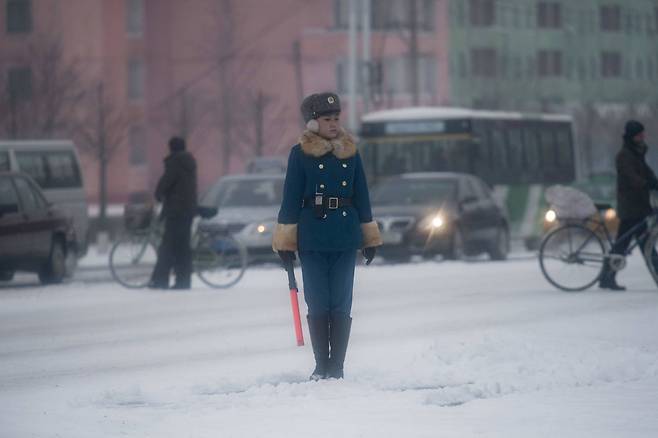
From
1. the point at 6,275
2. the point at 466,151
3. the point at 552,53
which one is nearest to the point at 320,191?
the point at 6,275

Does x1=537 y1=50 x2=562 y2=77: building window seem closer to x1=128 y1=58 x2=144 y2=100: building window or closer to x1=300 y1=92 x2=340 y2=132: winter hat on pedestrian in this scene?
x1=128 y1=58 x2=144 y2=100: building window

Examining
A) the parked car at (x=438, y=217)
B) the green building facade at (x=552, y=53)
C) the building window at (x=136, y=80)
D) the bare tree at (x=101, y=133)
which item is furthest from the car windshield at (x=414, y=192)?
the green building facade at (x=552, y=53)

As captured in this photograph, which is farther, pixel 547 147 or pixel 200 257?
pixel 547 147

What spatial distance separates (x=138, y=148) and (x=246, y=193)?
1860 inches

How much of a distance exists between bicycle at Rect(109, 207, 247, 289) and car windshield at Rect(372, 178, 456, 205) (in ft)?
22.7

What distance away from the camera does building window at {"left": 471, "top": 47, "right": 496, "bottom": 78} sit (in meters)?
91.4

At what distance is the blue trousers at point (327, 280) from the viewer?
11.0 meters

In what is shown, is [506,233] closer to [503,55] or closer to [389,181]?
[389,181]

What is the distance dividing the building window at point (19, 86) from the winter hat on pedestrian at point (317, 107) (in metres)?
→ 32.1

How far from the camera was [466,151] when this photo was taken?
37.5 meters

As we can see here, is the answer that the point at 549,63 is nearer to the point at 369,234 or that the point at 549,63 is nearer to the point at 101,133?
the point at 101,133

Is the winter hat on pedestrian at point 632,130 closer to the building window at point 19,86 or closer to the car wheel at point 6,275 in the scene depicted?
the car wheel at point 6,275

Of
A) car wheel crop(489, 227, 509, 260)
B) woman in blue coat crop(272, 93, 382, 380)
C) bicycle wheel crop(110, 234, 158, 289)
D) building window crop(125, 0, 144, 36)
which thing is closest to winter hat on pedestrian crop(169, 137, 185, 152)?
bicycle wheel crop(110, 234, 158, 289)

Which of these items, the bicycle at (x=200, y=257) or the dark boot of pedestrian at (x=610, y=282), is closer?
the dark boot of pedestrian at (x=610, y=282)
